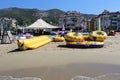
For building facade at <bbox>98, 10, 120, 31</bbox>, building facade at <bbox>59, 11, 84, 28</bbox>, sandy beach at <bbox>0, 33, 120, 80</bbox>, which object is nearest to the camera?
sandy beach at <bbox>0, 33, 120, 80</bbox>

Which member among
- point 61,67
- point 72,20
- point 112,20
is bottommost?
point 61,67

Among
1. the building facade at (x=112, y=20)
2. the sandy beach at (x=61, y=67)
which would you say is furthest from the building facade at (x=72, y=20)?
the sandy beach at (x=61, y=67)

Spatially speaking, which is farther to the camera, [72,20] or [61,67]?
[72,20]

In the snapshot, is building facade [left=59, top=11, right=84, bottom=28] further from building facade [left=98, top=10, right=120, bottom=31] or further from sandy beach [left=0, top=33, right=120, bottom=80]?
sandy beach [left=0, top=33, right=120, bottom=80]

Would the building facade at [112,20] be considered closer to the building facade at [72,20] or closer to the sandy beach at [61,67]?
the building facade at [72,20]

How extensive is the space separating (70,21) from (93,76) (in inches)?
4257

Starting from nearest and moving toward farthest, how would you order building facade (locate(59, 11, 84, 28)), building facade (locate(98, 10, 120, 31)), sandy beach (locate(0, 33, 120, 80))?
1. sandy beach (locate(0, 33, 120, 80))
2. building facade (locate(98, 10, 120, 31))
3. building facade (locate(59, 11, 84, 28))

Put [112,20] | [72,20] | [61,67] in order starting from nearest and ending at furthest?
[61,67]
[112,20]
[72,20]

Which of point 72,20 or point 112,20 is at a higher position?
point 72,20

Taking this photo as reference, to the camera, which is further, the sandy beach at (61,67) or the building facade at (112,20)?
the building facade at (112,20)

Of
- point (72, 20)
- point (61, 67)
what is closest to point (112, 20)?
point (72, 20)

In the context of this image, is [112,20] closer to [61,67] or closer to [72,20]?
[72,20]

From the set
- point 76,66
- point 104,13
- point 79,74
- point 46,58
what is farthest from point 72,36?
point 104,13

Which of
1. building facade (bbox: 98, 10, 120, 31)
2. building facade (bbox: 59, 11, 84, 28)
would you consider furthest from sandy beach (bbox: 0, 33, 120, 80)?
building facade (bbox: 59, 11, 84, 28)
